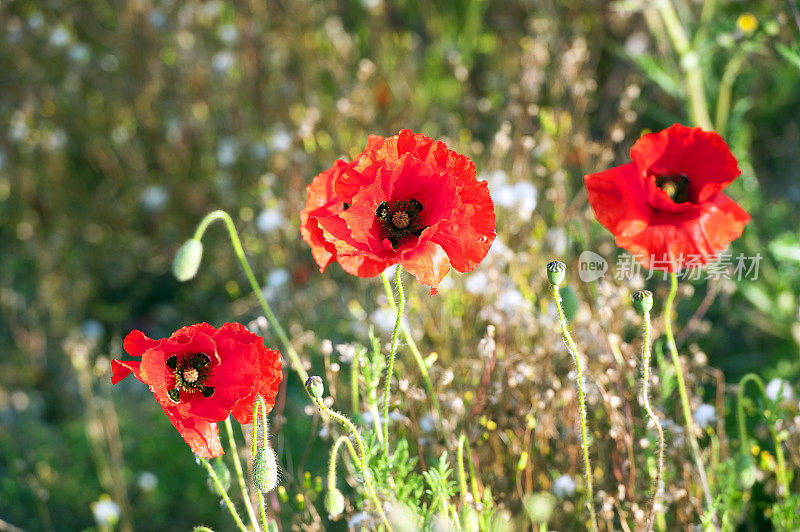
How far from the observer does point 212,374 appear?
1.43 m

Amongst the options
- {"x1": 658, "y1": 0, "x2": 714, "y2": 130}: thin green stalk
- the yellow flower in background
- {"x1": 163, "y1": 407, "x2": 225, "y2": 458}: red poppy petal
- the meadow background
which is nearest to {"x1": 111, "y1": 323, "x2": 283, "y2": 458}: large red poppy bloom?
{"x1": 163, "y1": 407, "x2": 225, "y2": 458}: red poppy petal

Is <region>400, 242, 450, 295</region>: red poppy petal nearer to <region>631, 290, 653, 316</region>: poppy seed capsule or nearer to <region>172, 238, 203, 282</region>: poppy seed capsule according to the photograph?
<region>631, 290, 653, 316</region>: poppy seed capsule

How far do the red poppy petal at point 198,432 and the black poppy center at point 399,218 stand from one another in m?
0.49

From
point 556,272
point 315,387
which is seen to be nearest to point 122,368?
point 315,387

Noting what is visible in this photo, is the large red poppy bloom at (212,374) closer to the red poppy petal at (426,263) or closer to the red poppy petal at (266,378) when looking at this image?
the red poppy petal at (266,378)

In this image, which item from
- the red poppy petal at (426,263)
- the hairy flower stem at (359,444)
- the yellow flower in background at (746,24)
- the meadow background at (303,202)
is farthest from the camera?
the yellow flower in background at (746,24)

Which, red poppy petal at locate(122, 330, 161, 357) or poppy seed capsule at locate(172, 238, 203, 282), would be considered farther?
poppy seed capsule at locate(172, 238, 203, 282)

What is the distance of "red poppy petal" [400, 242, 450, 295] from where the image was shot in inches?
49.8

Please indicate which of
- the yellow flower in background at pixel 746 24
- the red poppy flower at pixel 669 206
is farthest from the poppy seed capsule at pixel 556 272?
the yellow flower in background at pixel 746 24

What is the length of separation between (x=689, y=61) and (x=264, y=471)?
6.59ft

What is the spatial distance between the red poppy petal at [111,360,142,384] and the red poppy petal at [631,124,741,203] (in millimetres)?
1018

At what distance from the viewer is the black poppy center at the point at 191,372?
145 cm

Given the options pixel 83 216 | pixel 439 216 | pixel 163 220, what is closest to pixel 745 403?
pixel 439 216

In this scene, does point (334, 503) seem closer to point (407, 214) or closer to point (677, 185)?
point (407, 214)
